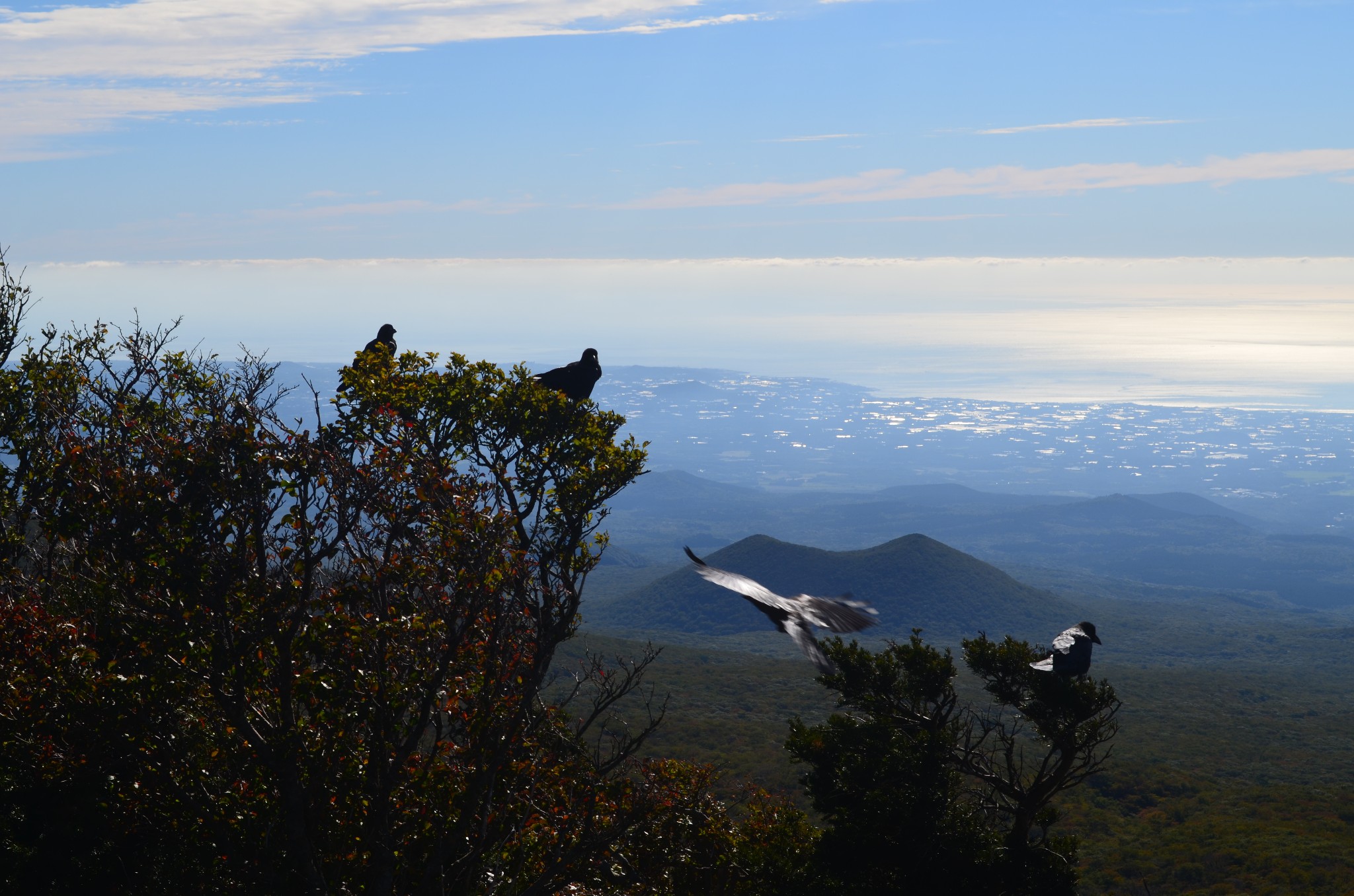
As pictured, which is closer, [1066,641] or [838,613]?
[838,613]

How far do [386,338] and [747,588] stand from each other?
1694 cm

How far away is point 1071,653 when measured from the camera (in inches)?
970

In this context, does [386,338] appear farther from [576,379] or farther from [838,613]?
[838,613]

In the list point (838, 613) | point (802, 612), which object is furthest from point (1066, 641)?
point (802, 612)

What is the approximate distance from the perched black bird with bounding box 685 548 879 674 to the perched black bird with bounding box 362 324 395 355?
1506 cm

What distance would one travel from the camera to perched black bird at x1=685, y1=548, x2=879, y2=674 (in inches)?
425

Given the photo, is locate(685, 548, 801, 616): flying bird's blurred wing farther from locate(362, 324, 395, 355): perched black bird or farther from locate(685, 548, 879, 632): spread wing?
locate(362, 324, 395, 355): perched black bird

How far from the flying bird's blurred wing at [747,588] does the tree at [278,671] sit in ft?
18.6

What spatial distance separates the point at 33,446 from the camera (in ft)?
79.5

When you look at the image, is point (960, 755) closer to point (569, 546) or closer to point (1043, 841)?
point (1043, 841)

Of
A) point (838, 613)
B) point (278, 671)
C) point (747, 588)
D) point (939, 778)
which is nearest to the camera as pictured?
point (747, 588)

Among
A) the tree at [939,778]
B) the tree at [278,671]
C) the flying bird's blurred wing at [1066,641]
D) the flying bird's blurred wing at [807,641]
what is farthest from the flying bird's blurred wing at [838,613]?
the flying bird's blurred wing at [1066,641]

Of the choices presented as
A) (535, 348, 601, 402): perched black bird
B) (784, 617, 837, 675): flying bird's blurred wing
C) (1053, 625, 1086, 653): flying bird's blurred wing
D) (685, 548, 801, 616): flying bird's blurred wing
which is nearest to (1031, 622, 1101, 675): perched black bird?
(1053, 625, 1086, 653): flying bird's blurred wing

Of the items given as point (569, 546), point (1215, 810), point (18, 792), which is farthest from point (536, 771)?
point (1215, 810)
